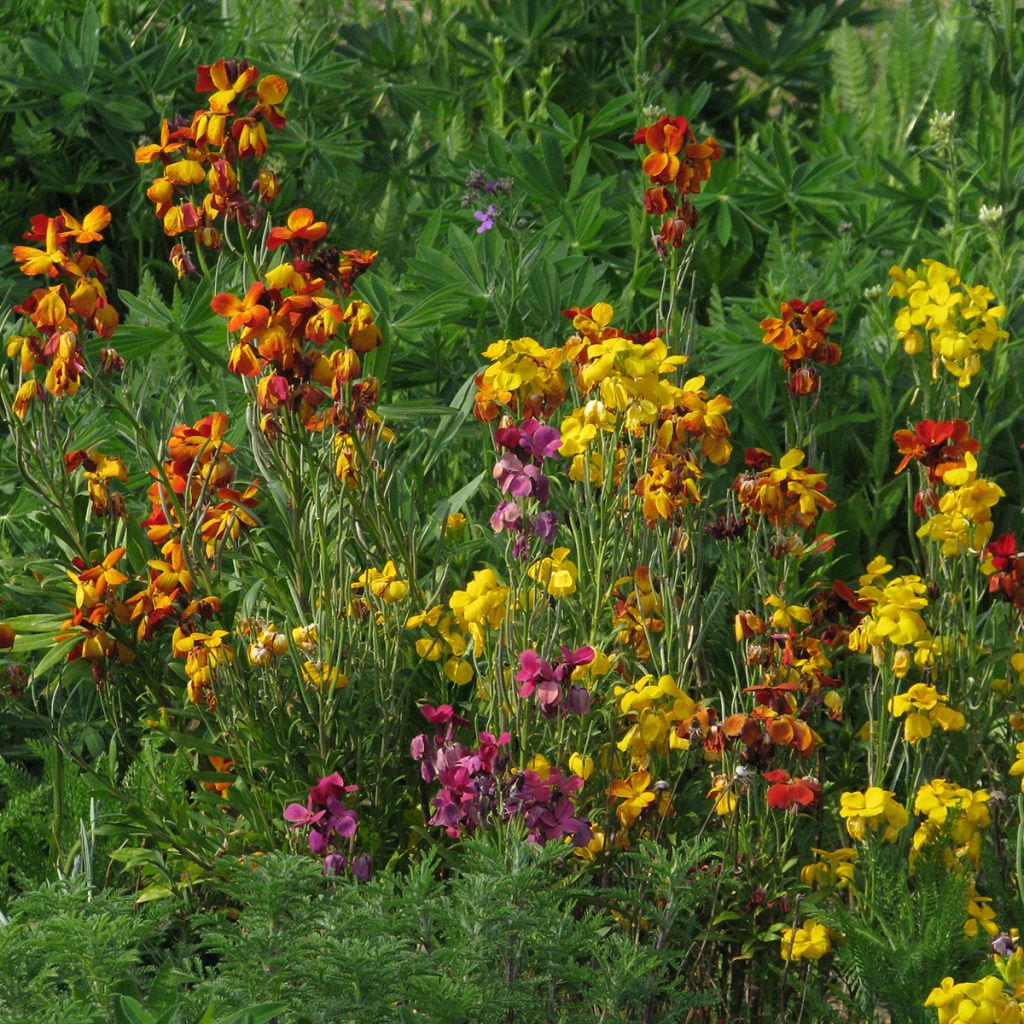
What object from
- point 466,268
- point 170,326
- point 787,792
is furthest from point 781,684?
point 170,326

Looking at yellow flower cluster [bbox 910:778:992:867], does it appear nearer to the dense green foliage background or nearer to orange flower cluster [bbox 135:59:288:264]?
the dense green foliage background

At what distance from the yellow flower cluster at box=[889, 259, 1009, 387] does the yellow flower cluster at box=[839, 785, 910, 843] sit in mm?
858

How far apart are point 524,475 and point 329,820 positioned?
53cm

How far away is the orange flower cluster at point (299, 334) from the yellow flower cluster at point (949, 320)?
103 centimetres

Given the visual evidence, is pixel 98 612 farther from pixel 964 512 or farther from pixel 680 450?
pixel 964 512

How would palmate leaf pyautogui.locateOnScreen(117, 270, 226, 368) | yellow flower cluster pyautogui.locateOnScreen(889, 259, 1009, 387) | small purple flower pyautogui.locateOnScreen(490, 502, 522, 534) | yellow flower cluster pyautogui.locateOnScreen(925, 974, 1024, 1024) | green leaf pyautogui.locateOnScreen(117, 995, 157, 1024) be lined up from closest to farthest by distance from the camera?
green leaf pyautogui.locateOnScreen(117, 995, 157, 1024) < yellow flower cluster pyautogui.locateOnScreen(925, 974, 1024, 1024) < small purple flower pyautogui.locateOnScreen(490, 502, 522, 534) < yellow flower cluster pyautogui.locateOnScreen(889, 259, 1009, 387) < palmate leaf pyautogui.locateOnScreen(117, 270, 226, 368)

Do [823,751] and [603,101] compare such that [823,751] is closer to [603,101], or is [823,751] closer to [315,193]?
[315,193]

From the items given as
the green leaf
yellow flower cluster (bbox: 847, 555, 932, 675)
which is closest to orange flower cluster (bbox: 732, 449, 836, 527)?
yellow flower cluster (bbox: 847, 555, 932, 675)

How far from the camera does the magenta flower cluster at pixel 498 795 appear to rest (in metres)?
1.88

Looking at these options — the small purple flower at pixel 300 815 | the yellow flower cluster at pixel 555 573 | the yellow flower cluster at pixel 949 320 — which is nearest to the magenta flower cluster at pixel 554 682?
the yellow flower cluster at pixel 555 573

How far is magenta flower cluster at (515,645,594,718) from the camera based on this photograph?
190 cm

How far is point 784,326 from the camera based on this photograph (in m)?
2.44

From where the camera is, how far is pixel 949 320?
8.59 ft

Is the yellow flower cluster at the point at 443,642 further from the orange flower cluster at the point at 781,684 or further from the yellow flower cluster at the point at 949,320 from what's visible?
the yellow flower cluster at the point at 949,320
